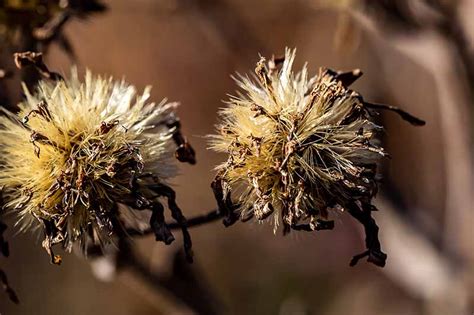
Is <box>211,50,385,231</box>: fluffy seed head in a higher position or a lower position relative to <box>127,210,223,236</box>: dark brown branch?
higher

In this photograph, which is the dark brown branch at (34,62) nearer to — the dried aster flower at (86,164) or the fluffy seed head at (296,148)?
the dried aster flower at (86,164)

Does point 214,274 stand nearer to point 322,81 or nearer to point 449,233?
point 449,233

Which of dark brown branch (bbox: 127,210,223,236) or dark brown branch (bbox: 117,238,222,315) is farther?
dark brown branch (bbox: 117,238,222,315)

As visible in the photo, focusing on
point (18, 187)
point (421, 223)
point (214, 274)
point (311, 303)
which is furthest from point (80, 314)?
point (18, 187)

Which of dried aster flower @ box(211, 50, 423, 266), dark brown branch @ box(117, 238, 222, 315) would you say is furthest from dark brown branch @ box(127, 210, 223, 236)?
dark brown branch @ box(117, 238, 222, 315)

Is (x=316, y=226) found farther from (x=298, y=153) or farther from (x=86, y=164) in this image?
(x=86, y=164)

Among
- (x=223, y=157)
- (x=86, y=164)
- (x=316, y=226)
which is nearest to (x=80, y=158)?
(x=86, y=164)

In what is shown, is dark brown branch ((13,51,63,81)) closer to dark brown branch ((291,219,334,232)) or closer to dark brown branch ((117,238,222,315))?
dark brown branch ((291,219,334,232))
